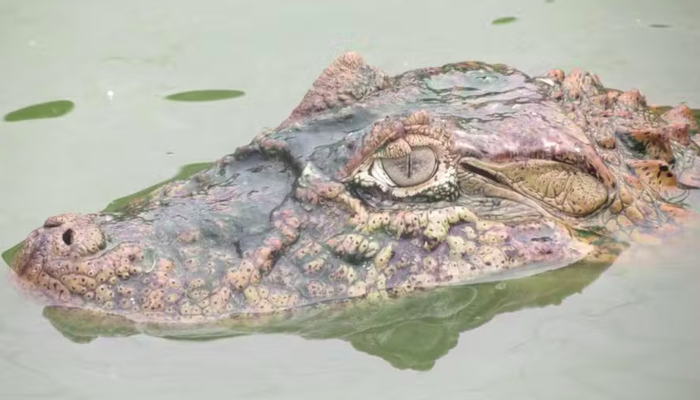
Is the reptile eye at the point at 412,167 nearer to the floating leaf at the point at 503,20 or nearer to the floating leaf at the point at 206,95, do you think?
the floating leaf at the point at 206,95

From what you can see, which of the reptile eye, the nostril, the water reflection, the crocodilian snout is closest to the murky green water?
the water reflection

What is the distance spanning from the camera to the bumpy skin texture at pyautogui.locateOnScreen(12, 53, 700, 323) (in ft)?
15.8

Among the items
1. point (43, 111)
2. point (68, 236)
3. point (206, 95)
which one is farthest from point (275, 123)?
point (68, 236)

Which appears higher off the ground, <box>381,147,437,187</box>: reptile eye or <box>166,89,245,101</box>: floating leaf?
<box>381,147,437,187</box>: reptile eye

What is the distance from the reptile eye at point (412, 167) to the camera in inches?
199

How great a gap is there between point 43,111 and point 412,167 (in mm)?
4066

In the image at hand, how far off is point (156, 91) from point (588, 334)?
4653 mm

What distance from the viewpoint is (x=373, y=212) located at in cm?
504

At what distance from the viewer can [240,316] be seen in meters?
4.79

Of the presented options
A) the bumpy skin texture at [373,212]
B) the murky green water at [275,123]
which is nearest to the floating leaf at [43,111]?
the murky green water at [275,123]

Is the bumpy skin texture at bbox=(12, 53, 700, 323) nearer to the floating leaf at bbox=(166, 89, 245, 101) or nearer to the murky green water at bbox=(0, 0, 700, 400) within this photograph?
→ the murky green water at bbox=(0, 0, 700, 400)

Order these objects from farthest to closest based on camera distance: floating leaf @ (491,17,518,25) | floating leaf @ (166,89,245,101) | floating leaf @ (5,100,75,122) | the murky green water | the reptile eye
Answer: floating leaf @ (491,17,518,25), floating leaf @ (166,89,245,101), floating leaf @ (5,100,75,122), the reptile eye, the murky green water

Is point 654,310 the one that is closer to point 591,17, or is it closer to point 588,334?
point 588,334

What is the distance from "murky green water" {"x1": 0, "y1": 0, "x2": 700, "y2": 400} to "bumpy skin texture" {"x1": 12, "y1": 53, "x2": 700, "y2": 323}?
0.56 ft
